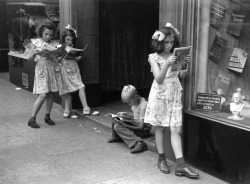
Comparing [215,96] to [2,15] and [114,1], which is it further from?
[2,15]

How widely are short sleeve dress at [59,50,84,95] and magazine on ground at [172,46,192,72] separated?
9.06 ft

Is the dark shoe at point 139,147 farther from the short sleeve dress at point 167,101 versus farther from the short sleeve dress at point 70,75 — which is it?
the short sleeve dress at point 70,75

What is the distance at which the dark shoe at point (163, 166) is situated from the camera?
4.36m

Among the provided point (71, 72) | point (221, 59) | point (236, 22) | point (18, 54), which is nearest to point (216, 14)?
point (236, 22)

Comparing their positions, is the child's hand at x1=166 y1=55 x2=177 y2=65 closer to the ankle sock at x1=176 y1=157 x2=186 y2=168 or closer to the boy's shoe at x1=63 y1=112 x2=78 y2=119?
the ankle sock at x1=176 y1=157 x2=186 y2=168

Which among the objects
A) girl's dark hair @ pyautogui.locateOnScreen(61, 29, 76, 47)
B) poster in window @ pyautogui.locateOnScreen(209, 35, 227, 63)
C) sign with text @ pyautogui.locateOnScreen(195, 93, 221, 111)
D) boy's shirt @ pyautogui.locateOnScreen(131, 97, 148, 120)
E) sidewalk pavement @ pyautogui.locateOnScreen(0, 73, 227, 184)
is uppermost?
girl's dark hair @ pyautogui.locateOnScreen(61, 29, 76, 47)

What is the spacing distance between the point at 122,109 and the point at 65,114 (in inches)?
42.1

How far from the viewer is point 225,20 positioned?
452cm

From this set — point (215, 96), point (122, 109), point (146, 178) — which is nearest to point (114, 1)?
point (122, 109)

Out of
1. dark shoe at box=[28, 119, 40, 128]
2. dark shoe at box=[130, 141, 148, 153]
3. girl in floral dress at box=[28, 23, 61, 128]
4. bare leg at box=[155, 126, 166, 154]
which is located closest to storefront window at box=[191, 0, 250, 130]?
bare leg at box=[155, 126, 166, 154]

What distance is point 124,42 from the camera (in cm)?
777

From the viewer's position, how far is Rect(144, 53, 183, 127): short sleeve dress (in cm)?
425

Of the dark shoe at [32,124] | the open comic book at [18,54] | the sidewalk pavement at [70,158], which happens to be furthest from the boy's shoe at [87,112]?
the open comic book at [18,54]

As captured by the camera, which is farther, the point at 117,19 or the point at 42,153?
the point at 117,19
